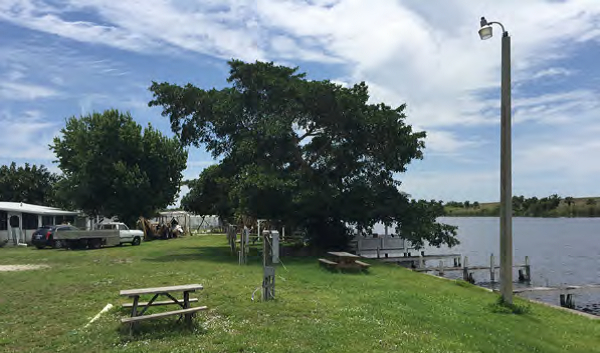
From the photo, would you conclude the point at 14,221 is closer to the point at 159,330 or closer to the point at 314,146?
the point at 314,146

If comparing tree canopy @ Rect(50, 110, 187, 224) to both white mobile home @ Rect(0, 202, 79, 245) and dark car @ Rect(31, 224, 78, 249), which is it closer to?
white mobile home @ Rect(0, 202, 79, 245)

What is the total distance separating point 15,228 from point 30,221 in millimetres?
1849

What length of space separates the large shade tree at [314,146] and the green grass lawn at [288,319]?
27.7ft

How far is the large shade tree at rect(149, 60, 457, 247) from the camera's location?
25.3m

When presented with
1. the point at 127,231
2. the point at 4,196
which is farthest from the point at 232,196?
the point at 4,196

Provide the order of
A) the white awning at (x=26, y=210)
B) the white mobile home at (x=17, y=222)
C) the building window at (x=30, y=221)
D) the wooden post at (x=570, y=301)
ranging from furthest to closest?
1. the building window at (x=30, y=221)
2. the white mobile home at (x=17, y=222)
3. the white awning at (x=26, y=210)
4. the wooden post at (x=570, y=301)

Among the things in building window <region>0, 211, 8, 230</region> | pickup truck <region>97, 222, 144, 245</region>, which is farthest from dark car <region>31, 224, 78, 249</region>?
building window <region>0, 211, 8, 230</region>

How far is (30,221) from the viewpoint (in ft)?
A: 125

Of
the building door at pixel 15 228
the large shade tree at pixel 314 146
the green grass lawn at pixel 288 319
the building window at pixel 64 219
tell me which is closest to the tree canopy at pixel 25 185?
the building window at pixel 64 219

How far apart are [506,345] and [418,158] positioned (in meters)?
18.4

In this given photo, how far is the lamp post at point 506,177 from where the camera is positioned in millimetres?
12969

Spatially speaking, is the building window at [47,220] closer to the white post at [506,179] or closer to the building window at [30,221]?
the building window at [30,221]

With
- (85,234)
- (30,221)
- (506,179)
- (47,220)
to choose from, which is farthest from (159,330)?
(47,220)

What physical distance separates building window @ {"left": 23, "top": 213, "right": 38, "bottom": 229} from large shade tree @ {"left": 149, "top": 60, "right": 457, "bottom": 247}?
16.9m
